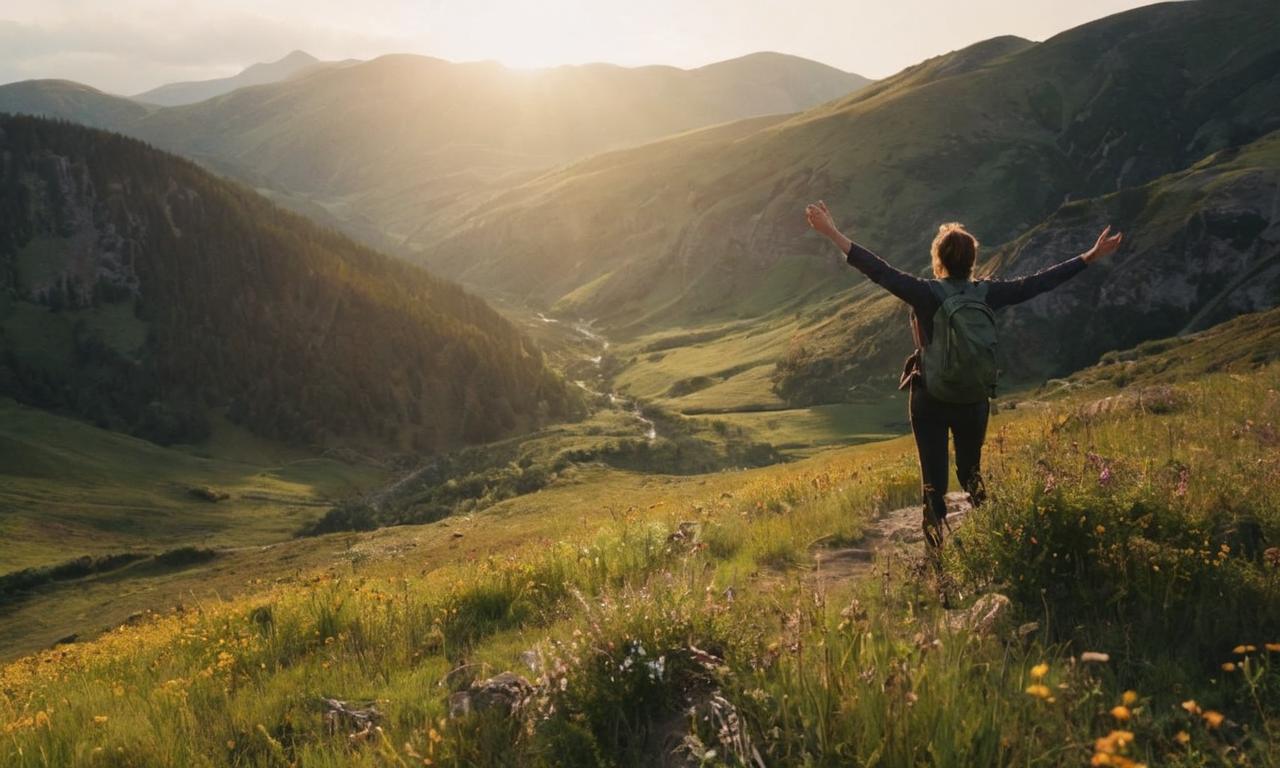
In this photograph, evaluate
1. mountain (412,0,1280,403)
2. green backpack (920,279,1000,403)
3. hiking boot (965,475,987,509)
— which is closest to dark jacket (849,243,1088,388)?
green backpack (920,279,1000,403)

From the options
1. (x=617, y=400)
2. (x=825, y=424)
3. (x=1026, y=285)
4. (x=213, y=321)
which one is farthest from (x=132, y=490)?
(x=1026, y=285)

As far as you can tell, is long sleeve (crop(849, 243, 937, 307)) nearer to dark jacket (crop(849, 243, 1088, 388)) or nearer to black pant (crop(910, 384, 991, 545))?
dark jacket (crop(849, 243, 1088, 388))

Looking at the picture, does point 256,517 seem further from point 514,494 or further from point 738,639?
point 738,639

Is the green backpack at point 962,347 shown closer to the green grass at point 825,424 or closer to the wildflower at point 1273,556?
the wildflower at point 1273,556

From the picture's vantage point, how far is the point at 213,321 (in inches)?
5556

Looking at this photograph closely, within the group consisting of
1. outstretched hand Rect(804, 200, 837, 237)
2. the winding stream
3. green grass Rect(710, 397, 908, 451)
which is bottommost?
green grass Rect(710, 397, 908, 451)

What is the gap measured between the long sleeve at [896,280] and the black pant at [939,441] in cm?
99

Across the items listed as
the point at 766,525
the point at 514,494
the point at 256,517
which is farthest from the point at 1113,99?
the point at 766,525

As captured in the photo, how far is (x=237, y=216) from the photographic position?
156 meters

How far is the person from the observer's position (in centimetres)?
792

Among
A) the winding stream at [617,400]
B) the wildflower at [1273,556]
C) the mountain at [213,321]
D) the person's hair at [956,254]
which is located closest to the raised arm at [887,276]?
the person's hair at [956,254]

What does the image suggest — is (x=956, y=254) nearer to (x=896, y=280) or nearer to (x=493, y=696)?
(x=896, y=280)

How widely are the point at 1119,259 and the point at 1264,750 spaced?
358 ft

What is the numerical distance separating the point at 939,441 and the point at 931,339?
1.13m
